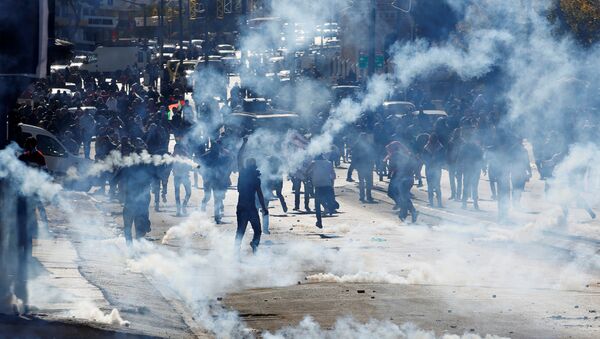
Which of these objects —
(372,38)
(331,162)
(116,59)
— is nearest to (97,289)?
(331,162)

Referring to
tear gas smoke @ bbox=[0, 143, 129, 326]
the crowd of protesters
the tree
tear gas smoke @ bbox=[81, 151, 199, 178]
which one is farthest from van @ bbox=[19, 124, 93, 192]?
the tree

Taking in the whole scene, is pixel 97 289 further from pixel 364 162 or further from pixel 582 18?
pixel 582 18

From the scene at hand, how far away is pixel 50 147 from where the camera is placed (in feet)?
99.6

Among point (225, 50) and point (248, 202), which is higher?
point (225, 50)

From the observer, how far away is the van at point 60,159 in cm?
3012

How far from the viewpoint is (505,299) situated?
14.6 metres

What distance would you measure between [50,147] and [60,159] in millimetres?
375

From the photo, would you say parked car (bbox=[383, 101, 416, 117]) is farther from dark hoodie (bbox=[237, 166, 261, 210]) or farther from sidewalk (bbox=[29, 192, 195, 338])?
dark hoodie (bbox=[237, 166, 261, 210])

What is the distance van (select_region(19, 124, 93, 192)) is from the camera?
3012 cm

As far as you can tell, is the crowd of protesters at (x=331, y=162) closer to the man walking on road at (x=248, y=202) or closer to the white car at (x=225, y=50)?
the man walking on road at (x=248, y=202)

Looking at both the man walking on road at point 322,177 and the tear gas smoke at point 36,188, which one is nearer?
the tear gas smoke at point 36,188

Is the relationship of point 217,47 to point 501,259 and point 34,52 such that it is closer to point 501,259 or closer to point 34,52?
point 501,259

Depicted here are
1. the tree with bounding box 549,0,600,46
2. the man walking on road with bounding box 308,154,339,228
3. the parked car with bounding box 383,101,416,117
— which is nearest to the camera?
the man walking on road with bounding box 308,154,339,228

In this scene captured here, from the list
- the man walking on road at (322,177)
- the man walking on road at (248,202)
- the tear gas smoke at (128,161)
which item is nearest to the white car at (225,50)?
the tear gas smoke at (128,161)
